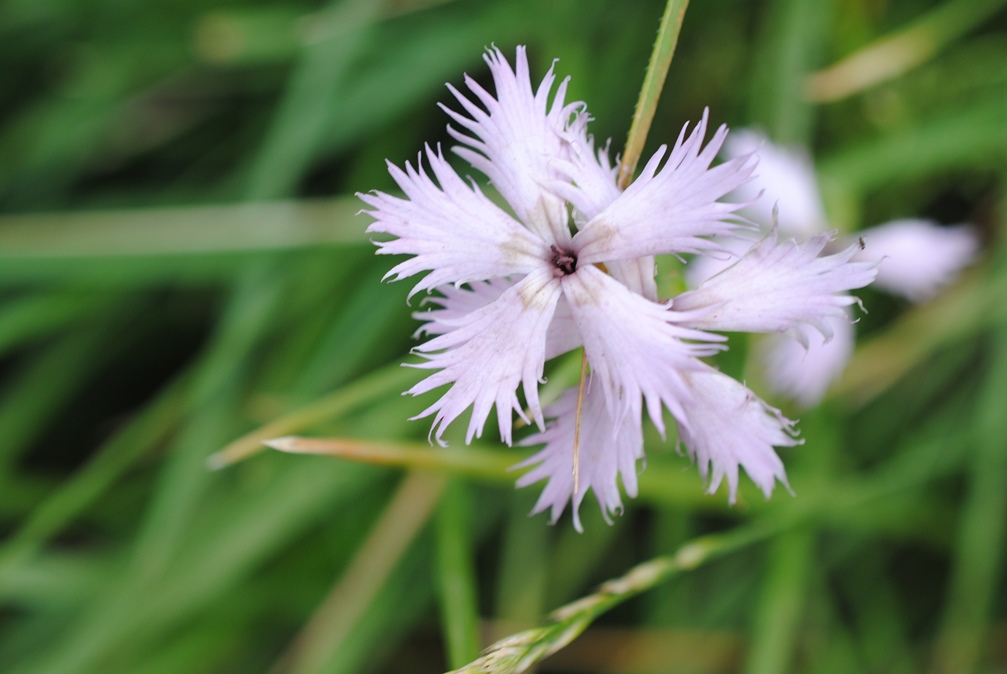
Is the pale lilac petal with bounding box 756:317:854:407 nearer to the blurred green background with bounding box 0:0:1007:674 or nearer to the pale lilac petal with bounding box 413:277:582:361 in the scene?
the blurred green background with bounding box 0:0:1007:674

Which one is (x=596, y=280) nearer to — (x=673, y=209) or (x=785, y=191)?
(x=673, y=209)

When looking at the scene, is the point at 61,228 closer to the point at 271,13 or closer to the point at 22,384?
the point at 22,384

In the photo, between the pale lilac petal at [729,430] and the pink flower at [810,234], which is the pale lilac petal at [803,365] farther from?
the pale lilac petal at [729,430]

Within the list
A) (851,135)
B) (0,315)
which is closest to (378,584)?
(0,315)

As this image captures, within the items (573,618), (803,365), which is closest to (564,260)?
(573,618)

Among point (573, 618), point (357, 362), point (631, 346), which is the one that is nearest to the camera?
point (631, 346)

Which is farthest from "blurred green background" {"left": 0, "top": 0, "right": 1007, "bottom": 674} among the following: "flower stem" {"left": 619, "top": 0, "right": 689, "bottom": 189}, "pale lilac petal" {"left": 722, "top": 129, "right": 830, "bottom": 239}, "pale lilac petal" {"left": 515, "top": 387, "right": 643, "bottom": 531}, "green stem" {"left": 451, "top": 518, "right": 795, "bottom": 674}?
"flower stem" {"left": 619, "top": 0, "right": 689, "bottom": 189}
